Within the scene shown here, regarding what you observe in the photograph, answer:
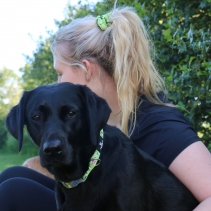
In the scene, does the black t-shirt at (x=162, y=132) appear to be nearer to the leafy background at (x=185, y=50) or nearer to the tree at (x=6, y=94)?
the leafy background at (x=185, y=50)

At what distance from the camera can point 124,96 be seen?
9.31 ft

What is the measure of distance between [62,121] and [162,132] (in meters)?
0.56

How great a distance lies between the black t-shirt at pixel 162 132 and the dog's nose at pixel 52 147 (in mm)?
593

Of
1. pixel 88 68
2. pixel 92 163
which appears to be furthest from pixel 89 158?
pixel 88 68

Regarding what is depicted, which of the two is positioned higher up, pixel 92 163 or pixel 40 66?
pixel 92 163

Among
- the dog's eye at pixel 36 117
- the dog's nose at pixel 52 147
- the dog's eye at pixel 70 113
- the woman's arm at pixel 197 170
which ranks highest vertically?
the dog's eye at pixel 70 113

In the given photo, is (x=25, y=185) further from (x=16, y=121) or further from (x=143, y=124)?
(x=143, y=124)

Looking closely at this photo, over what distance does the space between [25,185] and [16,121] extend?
0.51 meters

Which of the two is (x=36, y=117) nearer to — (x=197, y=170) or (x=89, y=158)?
(x=89, y=158)

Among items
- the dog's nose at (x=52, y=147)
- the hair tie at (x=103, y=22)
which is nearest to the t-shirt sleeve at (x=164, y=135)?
the dog's nose at (x=52, y=147)

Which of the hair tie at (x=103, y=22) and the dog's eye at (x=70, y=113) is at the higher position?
the hair tie at (x=103, y=22)

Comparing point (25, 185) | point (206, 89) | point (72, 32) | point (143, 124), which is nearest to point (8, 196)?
point (25, 185)

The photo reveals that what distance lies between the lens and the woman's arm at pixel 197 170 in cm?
236

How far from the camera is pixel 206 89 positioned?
3.39 meters
